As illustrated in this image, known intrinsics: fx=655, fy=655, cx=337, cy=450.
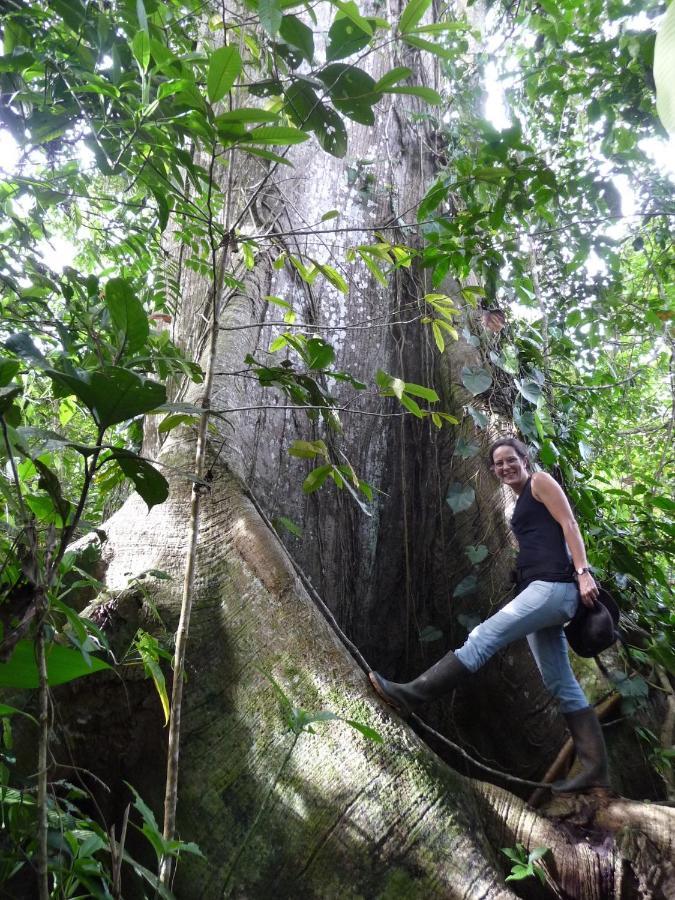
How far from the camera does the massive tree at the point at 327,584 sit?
1.36 meters

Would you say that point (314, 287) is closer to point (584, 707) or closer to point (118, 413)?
point (584, 707)

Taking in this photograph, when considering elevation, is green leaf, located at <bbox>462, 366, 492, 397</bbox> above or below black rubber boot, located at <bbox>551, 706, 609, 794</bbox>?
above

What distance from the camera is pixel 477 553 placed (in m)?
2.71

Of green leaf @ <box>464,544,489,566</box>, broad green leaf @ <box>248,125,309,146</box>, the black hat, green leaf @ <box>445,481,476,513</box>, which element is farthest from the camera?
green leaf @ <box>445,481,476,513</box>

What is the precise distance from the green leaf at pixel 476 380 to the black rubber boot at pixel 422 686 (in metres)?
1.20

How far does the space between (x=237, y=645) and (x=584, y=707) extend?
130cm

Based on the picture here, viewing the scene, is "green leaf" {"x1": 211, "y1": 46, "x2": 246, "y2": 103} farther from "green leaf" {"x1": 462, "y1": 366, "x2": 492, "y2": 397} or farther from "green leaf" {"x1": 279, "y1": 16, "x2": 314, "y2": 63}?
"green leaf" {"x1": 462, "y1": 366, "x2": 492, "y2": 397}

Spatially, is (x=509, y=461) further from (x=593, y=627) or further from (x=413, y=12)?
(x=413, y=12)

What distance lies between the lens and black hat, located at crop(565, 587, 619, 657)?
2221 mm

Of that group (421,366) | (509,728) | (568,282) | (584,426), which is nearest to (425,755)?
(509,728)

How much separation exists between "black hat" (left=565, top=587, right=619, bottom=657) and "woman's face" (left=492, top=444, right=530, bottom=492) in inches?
20.0

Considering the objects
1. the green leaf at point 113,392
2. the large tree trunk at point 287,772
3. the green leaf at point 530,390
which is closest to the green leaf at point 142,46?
the green leaf at point 113,392

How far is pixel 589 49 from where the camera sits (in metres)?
2.53

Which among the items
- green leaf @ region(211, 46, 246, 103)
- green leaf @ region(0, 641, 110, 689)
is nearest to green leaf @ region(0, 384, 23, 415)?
green leaf @ region(0, 641, 110, 689)
